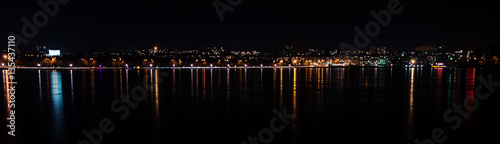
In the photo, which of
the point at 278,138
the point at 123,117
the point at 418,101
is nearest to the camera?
the point at 278,138

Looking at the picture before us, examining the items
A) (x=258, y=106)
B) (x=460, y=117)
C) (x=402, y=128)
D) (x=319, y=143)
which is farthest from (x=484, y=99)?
(x=319, y=143)

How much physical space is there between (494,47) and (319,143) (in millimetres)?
133878

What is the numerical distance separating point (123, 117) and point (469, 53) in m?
155

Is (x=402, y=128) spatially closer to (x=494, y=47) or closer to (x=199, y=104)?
(x=199, y=104)

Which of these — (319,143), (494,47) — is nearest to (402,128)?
(319,143)

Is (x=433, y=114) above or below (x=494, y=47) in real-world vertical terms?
below

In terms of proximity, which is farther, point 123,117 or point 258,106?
point 258,106

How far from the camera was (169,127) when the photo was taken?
31.8 ft

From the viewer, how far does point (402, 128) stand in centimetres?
957

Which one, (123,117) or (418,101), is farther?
(418,101)

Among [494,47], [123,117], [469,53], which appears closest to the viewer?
[123,117]

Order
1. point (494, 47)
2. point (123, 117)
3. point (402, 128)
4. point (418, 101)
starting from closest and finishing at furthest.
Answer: point (402, 128)
point (123, 117)
point (418, 101)
point (494, 47)

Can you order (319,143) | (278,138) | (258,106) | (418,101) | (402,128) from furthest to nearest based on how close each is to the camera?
1. (418,101)
2. (258,106)
3. (402,128)
4. (278,138)
5. (319,143)

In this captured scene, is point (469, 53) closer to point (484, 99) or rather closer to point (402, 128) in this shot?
point (484, 99)
